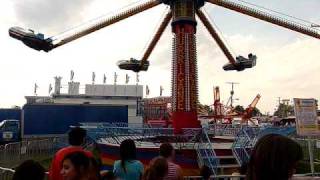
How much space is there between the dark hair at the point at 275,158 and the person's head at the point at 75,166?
2.08 metres

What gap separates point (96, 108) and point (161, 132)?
63.6 feet

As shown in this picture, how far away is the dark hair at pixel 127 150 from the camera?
6008mm

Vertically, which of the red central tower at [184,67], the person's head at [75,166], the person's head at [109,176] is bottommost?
the person's head at [109,176]

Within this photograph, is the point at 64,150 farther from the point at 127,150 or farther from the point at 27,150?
the point at 27,150

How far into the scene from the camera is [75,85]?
358ft

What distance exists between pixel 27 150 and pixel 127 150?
19.7 metres

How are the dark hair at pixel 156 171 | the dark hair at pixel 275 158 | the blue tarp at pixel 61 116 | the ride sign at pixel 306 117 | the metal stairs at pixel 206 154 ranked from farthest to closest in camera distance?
1. the blue tarp at pixel 61 116
2. the metal stairs at pixel 206 154
3. the ride sign at pixel 306 117
4. the dark hair at pixel 156 171
5. the dark hair at pixel 275 158

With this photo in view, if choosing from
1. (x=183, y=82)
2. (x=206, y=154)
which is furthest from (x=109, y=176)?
(x=183, y=82)

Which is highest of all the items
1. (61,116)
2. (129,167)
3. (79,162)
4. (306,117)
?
(61,116)

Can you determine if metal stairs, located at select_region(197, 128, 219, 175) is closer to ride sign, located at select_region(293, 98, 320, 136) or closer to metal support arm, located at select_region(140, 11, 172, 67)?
ride sign, located at select_region(293, 98, 320, 136)

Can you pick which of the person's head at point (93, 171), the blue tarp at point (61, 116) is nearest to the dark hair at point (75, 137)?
the person's head at point (93, 171)

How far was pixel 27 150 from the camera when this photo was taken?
2422 centimetres

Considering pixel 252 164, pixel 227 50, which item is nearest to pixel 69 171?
pixel 252 164

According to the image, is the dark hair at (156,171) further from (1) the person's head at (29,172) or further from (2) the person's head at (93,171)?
(1) the person's head at (29,172)
